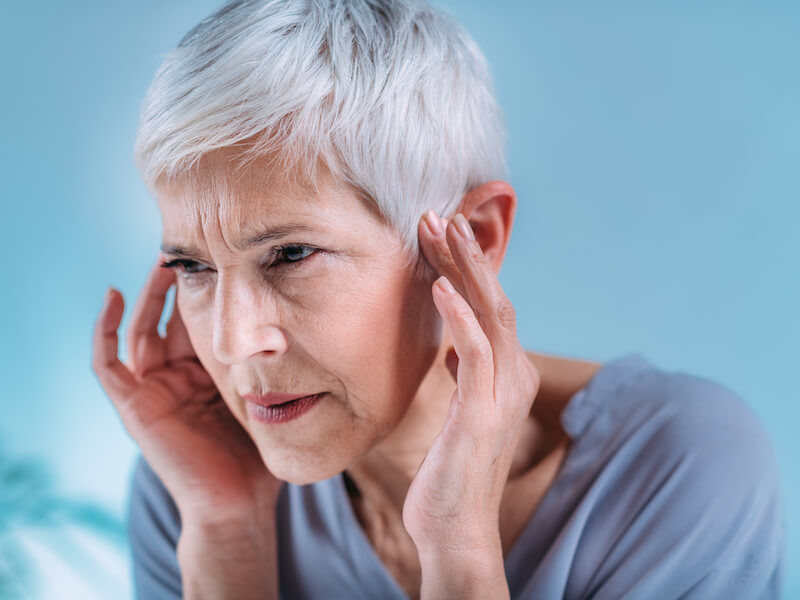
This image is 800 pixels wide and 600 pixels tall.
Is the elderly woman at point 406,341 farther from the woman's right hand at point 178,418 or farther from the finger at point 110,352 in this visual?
the finger at point 110,352

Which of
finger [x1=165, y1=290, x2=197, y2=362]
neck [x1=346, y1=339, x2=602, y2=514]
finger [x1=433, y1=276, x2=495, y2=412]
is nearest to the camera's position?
finger [x1=433, y1=276, x2=495, y2=412]

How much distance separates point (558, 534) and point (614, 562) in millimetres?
117

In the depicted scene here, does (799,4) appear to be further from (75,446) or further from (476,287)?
(75,446)

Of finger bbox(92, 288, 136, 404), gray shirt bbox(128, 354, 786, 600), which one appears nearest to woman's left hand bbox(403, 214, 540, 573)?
gray shirt bbox(128, 354, 786, 600)

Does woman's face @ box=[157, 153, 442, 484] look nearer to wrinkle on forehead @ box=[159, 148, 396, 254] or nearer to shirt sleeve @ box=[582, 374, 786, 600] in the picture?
wrinkle on forehead @ box=[159, 148, 396, 254]

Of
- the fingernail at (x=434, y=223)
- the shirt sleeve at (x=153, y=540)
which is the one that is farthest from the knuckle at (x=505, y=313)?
the shirt sleeve at (x=153, y=540)

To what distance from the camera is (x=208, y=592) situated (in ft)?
4.37

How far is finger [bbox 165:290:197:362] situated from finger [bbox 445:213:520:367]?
0.78m

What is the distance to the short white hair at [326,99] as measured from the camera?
926 mm

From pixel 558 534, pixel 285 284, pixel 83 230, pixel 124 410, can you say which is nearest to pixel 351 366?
pixel 285 284

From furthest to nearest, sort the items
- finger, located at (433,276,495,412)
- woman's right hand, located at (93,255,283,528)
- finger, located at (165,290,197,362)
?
finger, located at (165,290,197,362) < woman's right hand, located at (93,255,283,528) < finger, located at (433,276,495,412)

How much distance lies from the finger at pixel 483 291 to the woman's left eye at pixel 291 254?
20cm

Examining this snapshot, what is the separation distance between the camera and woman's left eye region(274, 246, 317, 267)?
38.8 inches

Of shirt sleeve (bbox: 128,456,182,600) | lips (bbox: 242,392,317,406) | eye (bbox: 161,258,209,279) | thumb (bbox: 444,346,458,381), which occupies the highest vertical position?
eye (bbox: 161,258,209,279)
